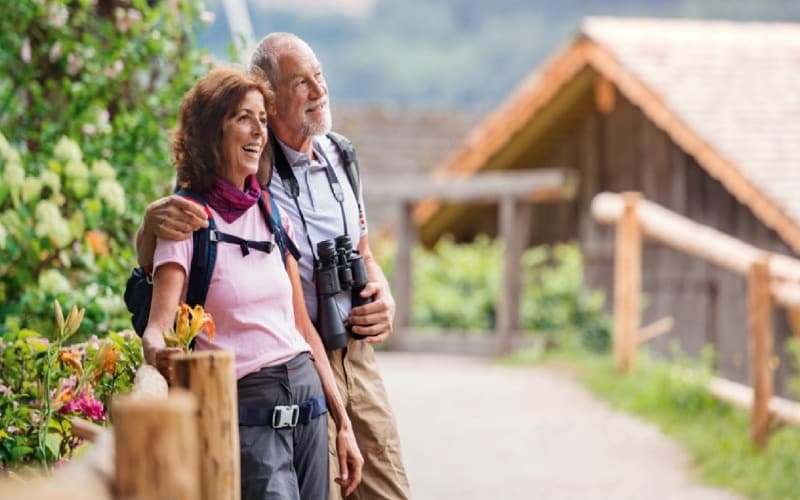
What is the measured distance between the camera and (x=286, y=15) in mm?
78812

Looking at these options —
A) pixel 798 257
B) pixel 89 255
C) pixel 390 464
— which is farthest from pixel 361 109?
pixel 390 464

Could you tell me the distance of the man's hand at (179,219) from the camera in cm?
319

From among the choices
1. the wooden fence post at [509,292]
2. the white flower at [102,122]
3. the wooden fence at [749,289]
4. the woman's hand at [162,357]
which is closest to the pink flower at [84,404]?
the woman's hand at [162,357]

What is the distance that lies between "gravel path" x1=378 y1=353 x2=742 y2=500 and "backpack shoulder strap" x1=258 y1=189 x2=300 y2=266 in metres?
3.97

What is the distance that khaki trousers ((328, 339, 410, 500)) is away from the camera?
3.81 m

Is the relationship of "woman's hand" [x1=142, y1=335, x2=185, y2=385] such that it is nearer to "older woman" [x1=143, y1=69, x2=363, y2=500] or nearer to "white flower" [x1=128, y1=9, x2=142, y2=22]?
"older woman" [x1=143, y1=69, x2=363, y2=500]

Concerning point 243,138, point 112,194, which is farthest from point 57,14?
point 243,138

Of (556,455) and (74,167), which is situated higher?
(74,167)

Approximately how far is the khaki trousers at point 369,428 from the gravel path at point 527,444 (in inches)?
137

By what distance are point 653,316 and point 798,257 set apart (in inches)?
103

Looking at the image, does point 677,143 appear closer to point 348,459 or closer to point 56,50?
point 56,50

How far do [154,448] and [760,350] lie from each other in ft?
21.6

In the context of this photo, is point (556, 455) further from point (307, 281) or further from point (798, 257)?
point (307, 281)

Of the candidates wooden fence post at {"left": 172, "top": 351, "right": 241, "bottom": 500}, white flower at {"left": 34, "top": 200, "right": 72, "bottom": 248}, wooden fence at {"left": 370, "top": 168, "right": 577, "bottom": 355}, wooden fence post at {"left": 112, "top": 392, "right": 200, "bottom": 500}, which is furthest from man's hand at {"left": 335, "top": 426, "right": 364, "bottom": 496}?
wooden fence at {"left": 370, "top": 168, "right": 577, "bottom": 355}
